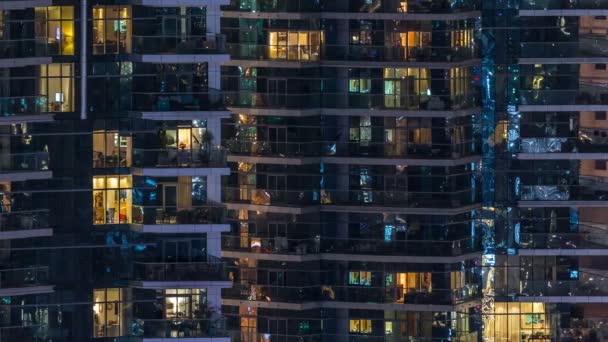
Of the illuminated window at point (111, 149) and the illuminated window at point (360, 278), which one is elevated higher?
the illuminated window at point (111, 149)

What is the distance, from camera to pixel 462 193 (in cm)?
12088

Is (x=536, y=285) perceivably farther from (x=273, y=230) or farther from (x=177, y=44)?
(x=177, y=44)

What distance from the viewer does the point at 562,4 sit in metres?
121

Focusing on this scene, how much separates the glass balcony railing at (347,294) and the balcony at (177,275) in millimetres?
8882

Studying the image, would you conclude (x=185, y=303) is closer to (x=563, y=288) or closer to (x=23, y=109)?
(x=23, y=109)

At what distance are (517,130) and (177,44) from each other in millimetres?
14174

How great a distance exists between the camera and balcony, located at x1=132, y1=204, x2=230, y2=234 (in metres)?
112

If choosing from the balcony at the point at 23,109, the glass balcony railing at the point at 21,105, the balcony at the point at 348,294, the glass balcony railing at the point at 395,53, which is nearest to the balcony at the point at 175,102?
the balcony at the point at 23,109

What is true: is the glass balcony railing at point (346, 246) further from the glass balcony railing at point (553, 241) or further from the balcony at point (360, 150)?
the balcony at point (360, 150)

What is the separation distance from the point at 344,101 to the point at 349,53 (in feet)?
4.59

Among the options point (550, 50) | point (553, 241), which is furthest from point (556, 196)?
point (550, 50)

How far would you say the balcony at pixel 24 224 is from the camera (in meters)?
111

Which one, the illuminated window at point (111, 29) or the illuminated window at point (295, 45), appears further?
the illuminated window at point (295, 45)

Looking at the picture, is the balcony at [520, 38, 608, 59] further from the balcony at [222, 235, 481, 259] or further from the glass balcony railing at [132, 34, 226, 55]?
the glass balcony railing at [132, 34, 226, 55]
